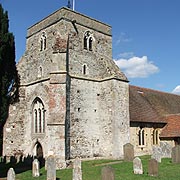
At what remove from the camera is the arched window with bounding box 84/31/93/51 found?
24.2 metres

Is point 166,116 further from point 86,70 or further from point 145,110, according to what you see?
point 86,70

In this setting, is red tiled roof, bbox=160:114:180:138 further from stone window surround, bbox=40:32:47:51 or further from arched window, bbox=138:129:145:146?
stone window surround, bbox=40:32:47:51

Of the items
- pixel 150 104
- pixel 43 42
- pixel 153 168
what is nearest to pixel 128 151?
pixel 153 168

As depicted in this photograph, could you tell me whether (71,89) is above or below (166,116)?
above

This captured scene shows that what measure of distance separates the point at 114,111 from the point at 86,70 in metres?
4.25

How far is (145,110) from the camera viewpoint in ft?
90.1

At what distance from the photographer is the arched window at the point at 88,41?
2417cm

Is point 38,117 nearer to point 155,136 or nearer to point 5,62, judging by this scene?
point 5,62

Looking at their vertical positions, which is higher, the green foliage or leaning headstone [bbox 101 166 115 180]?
the green foliage

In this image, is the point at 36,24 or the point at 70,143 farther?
the point at 36,24

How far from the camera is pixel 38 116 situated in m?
23.3

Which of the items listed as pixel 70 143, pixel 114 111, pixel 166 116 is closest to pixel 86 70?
pixel 114 111

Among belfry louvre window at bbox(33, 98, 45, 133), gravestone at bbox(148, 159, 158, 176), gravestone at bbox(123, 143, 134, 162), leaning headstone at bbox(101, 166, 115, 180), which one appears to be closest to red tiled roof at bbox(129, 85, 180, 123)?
gravestone at bbox(123, 143, 134, 162)

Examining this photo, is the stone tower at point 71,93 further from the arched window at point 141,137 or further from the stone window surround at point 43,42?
the arched window at point 141,137
